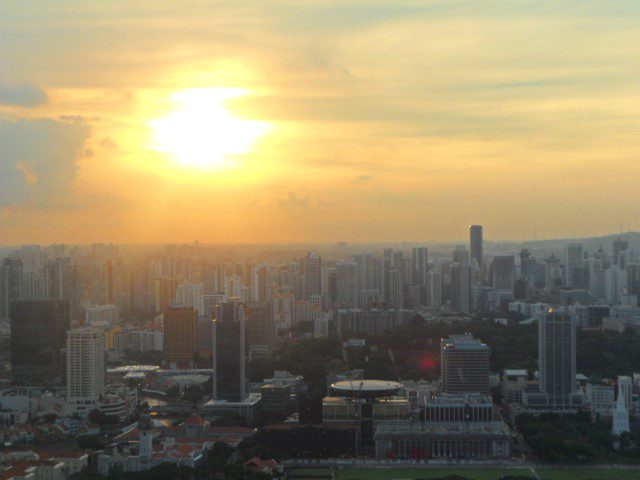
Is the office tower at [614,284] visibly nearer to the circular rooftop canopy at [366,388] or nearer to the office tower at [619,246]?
the office tower at [619,246]

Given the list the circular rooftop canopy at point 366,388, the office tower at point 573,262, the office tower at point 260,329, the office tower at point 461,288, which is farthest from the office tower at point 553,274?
the circular rooftop canopy at point 366,388

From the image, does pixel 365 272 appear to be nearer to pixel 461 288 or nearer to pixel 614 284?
pixel 461 288

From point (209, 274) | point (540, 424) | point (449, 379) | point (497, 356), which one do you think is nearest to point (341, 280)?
point (209, 274)

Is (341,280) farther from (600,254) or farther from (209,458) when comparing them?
(209,458)

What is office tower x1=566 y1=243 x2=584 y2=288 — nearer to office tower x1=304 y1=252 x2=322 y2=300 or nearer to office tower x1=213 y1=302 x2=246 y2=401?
office tower x1=304 y1=252 x2=322 y2=300

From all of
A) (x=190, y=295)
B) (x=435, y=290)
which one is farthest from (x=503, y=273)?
(x=190, y=295)

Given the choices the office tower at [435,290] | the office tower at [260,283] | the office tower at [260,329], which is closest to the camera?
the office tower at [260,329]

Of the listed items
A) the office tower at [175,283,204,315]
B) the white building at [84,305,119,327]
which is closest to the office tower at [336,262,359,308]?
the office tower at [175,283,204,315]

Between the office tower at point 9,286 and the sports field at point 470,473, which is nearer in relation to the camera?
the sports field at point 470,473
